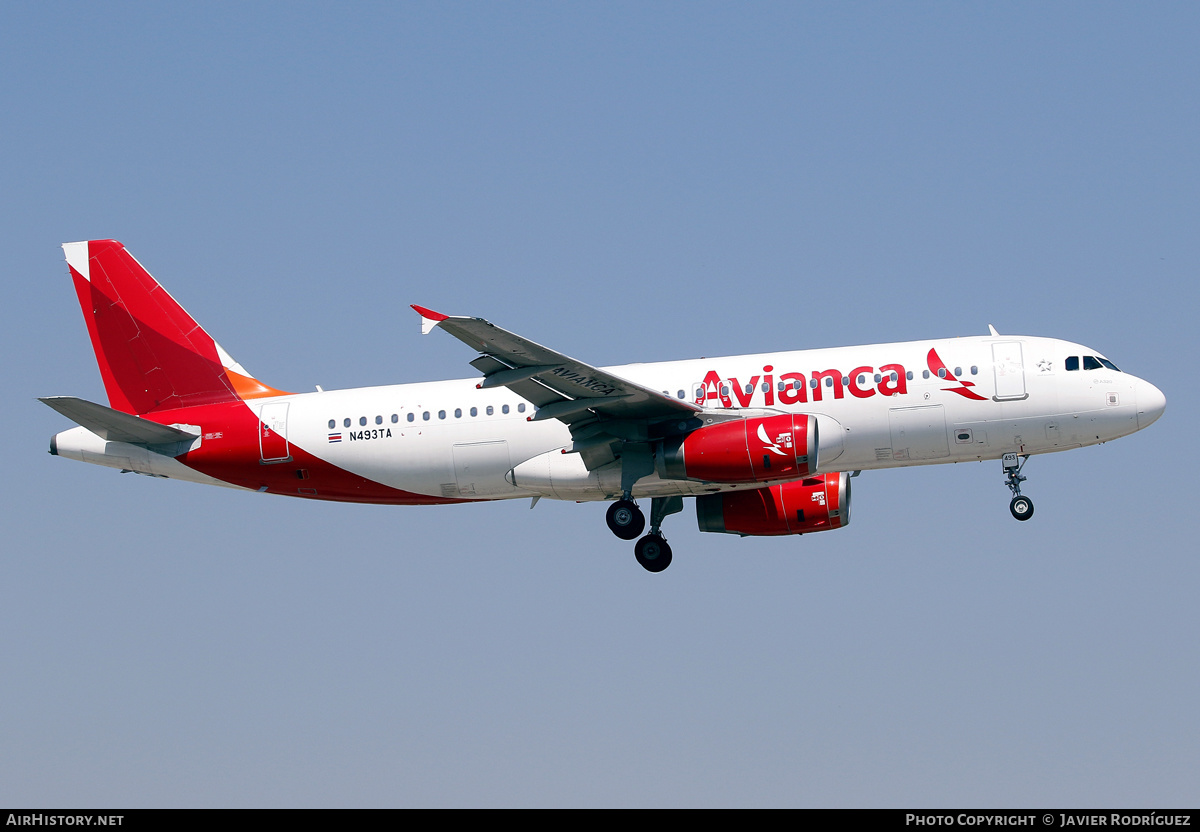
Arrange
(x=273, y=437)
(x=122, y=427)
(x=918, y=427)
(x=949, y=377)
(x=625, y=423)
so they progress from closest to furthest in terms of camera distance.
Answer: (x=918, y=427) → (x=949, y=377) → (x=625, y=423) → (x=122, y=427) → (x=273, y=437)

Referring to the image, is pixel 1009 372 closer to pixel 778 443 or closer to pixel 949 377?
pixel 949 377

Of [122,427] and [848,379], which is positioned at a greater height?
[848,379]

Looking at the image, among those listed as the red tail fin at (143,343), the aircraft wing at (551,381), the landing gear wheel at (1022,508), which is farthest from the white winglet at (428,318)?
the landing gear wheel at (1022,508)

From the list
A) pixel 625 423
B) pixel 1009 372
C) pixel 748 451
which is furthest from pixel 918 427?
pixel 625 423

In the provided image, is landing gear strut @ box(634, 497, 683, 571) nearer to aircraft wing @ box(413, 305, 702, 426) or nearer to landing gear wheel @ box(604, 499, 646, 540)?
landing gear wheel @ box(604, 499, 646, 540)

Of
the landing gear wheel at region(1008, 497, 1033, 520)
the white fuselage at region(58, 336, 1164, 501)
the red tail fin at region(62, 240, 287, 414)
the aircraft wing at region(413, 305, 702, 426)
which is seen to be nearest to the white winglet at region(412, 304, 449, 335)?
the aircraft wing at region(413, 305, 702, 426)

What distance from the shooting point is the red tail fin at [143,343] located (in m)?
40.5

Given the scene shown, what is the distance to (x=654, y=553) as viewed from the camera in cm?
3800

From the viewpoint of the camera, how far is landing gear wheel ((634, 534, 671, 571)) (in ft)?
125

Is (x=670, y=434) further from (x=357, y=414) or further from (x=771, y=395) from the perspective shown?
(x=357, y=414)

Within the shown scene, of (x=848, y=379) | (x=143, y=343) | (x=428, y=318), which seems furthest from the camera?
(x=143, y=343)

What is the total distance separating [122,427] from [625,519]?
13402 millimetres

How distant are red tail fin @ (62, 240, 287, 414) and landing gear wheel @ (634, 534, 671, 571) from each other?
11116 millimetres
